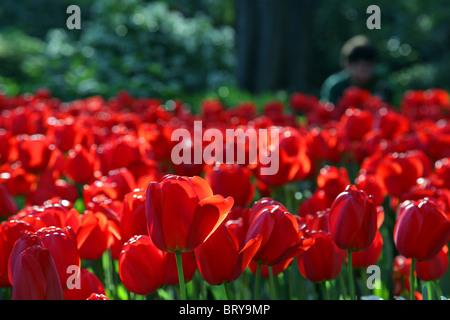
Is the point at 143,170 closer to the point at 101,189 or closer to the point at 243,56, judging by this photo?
the point at 101,189

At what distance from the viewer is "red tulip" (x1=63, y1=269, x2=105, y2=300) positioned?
1.42 meters

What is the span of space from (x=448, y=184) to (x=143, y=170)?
42.4 inches

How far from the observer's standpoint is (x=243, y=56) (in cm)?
1315

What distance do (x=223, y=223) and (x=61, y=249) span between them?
0.35m

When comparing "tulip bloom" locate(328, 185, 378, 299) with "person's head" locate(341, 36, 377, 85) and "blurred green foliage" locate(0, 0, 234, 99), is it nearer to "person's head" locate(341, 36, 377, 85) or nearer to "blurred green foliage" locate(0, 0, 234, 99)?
"person's head" locate(341, 36, 377, 85)

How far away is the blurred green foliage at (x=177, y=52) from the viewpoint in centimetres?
1067

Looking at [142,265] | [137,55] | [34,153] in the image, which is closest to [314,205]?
[142,265]

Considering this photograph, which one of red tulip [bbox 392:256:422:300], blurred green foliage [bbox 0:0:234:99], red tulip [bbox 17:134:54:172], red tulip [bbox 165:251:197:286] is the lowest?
red tulip [bbox 392:256:422:300]

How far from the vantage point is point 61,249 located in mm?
1417

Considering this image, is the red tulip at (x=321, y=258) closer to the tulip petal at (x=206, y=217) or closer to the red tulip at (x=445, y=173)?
the tulip petal at (x=206, y=217)

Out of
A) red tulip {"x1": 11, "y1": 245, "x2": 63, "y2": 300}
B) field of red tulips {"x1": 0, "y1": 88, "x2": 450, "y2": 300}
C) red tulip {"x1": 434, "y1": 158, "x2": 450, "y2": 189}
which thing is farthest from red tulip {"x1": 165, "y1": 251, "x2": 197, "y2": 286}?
red tulip {"x1": 434, "y1": 158, "x2": 450, "y2": 189}

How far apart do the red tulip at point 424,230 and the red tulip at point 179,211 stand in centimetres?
48

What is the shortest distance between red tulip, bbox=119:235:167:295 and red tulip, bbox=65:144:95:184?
48.6 inches

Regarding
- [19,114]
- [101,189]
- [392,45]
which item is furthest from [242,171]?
[392,45]
